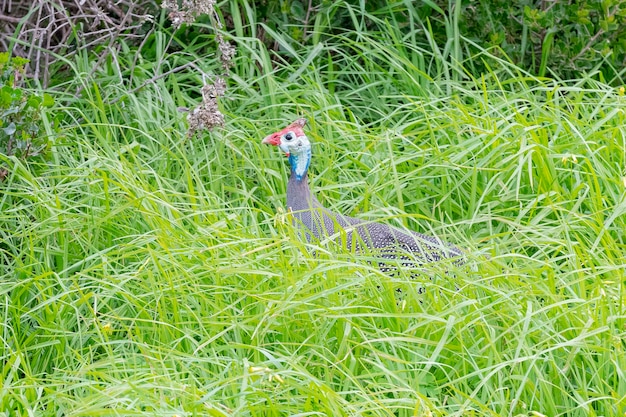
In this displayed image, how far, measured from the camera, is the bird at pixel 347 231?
3.47 m

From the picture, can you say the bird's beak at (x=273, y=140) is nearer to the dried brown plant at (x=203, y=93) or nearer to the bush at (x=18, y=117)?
the dried brown plant at (x=203, y=93)

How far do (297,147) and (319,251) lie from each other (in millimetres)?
681

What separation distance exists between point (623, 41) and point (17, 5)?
2.70 metres

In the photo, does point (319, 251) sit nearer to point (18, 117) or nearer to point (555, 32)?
point (18, 117)

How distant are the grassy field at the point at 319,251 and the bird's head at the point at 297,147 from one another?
8.7 inches

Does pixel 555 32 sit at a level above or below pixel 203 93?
below

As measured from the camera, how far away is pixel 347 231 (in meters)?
3.60

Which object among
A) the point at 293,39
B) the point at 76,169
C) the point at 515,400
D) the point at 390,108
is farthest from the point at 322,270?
the point at 293,39

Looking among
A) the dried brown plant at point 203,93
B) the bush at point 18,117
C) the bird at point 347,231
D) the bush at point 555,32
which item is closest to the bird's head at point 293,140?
the bird at point 347,231

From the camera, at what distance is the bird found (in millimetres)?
3471

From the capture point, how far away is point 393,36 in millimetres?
5004

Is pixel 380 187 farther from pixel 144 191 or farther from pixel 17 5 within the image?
pixel 17 5

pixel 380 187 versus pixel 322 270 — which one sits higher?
pixel 322 270

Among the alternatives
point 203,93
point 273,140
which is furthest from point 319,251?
point 203,93
